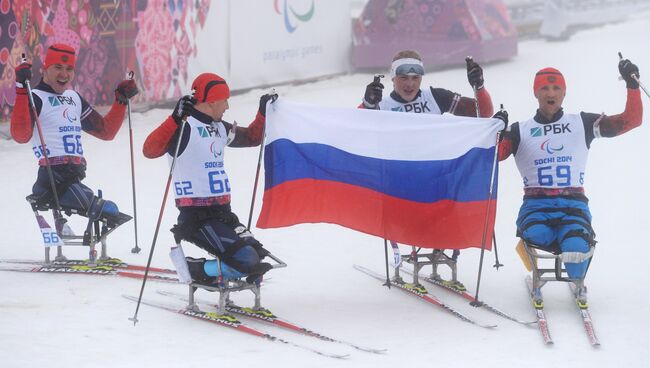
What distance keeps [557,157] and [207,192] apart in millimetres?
2592

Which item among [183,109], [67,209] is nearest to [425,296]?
[183,109]

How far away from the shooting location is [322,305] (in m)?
8.56

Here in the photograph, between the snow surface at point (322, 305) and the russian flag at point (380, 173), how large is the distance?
0.59 m

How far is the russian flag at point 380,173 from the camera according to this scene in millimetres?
8602

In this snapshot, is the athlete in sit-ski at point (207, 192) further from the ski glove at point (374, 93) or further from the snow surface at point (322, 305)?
the ski glove at point (374, 93)

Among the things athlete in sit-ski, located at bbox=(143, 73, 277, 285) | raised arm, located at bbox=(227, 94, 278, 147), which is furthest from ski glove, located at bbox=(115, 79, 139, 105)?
athlete in sit-ski, located at bbox=(143, 73, 277, 285)

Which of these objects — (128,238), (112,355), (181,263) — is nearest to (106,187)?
(128,238)

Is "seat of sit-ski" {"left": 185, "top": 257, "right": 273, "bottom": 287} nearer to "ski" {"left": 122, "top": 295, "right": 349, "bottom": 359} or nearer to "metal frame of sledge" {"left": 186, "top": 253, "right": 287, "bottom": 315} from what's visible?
"metal frame of sledge" {"left": 186, "top": 253, "right": 287, "bottom": 315}

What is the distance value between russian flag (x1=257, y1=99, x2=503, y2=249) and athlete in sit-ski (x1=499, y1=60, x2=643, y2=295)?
0.31 metres

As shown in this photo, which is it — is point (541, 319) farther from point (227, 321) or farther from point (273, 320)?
point (227, 321)

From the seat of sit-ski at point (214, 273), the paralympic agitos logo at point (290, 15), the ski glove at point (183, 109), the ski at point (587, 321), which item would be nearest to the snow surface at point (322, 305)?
the ski at point (587, 321)

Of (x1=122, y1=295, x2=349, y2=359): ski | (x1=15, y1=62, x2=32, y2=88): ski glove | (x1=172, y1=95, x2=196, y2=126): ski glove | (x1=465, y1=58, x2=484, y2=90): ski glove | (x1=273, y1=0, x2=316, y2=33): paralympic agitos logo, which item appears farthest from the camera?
(x1=273, y1=0, x2=316, y2=33): paralympic agitos logo

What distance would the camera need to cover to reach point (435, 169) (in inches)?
343

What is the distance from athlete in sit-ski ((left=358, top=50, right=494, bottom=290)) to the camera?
8984mm
